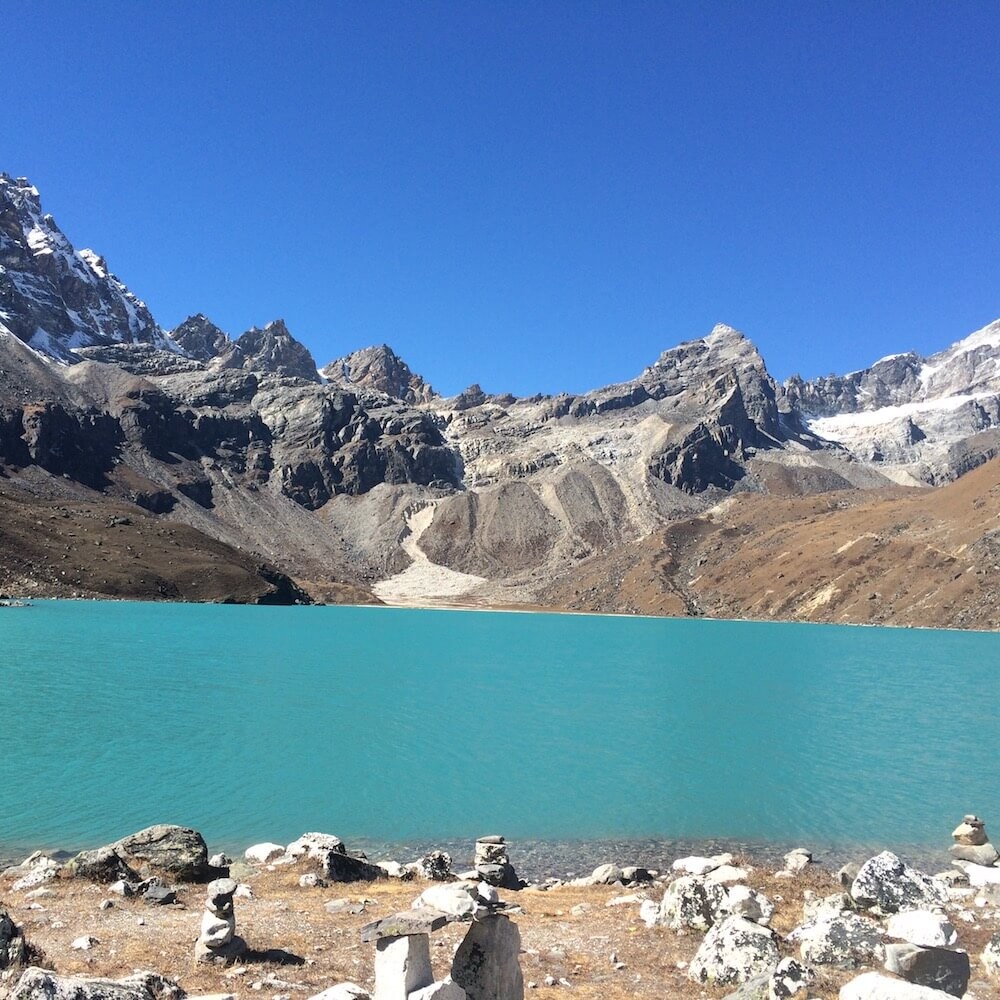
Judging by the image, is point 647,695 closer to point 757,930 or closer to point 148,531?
point 757,930

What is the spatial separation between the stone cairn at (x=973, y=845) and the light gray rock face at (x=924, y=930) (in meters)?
14.9

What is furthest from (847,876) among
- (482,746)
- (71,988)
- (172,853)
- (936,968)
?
(482,746)

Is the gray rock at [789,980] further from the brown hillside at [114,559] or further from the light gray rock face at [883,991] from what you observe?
the brown hillside at [114,559]

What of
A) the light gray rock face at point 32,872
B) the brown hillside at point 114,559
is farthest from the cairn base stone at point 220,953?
the brown hillside at point 114,559

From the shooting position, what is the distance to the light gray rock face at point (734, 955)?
13141 millimetres

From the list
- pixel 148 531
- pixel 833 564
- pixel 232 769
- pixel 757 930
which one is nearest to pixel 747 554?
pixel 833 564

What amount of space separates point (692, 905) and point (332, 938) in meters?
7.10

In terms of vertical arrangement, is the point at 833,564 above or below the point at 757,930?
above

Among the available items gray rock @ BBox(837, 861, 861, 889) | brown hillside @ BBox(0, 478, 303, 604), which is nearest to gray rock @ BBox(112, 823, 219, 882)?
gray rock @ BBox(837, 861, 861, 889)

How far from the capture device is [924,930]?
12.4m

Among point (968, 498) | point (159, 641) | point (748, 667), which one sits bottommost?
point (159, 641)

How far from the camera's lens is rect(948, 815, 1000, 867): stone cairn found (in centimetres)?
2544

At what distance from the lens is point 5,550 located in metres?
140

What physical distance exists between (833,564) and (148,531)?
471ft
